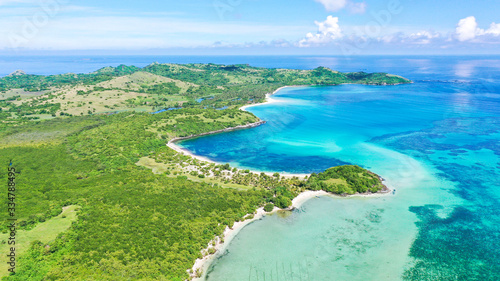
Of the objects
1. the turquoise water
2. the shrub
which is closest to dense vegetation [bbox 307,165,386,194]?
the turquoise water

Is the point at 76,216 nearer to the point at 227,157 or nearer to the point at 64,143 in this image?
the point at 227,157

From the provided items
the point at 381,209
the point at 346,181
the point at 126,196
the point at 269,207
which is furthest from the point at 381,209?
the point at 126,196

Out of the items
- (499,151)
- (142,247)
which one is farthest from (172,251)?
(499,151)

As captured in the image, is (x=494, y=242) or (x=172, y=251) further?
(x=494, y=242)

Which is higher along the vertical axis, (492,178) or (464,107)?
(464,107)

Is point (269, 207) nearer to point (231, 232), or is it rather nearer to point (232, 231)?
point (232, 231)

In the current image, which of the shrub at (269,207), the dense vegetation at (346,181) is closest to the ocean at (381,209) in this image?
the shrub at (269,207)

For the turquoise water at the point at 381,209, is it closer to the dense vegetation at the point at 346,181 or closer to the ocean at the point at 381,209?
the ocean at the point at 381,209

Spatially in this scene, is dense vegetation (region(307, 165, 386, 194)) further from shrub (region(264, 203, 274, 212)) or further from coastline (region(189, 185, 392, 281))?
shrub (region(264, 203, 274, 212))
